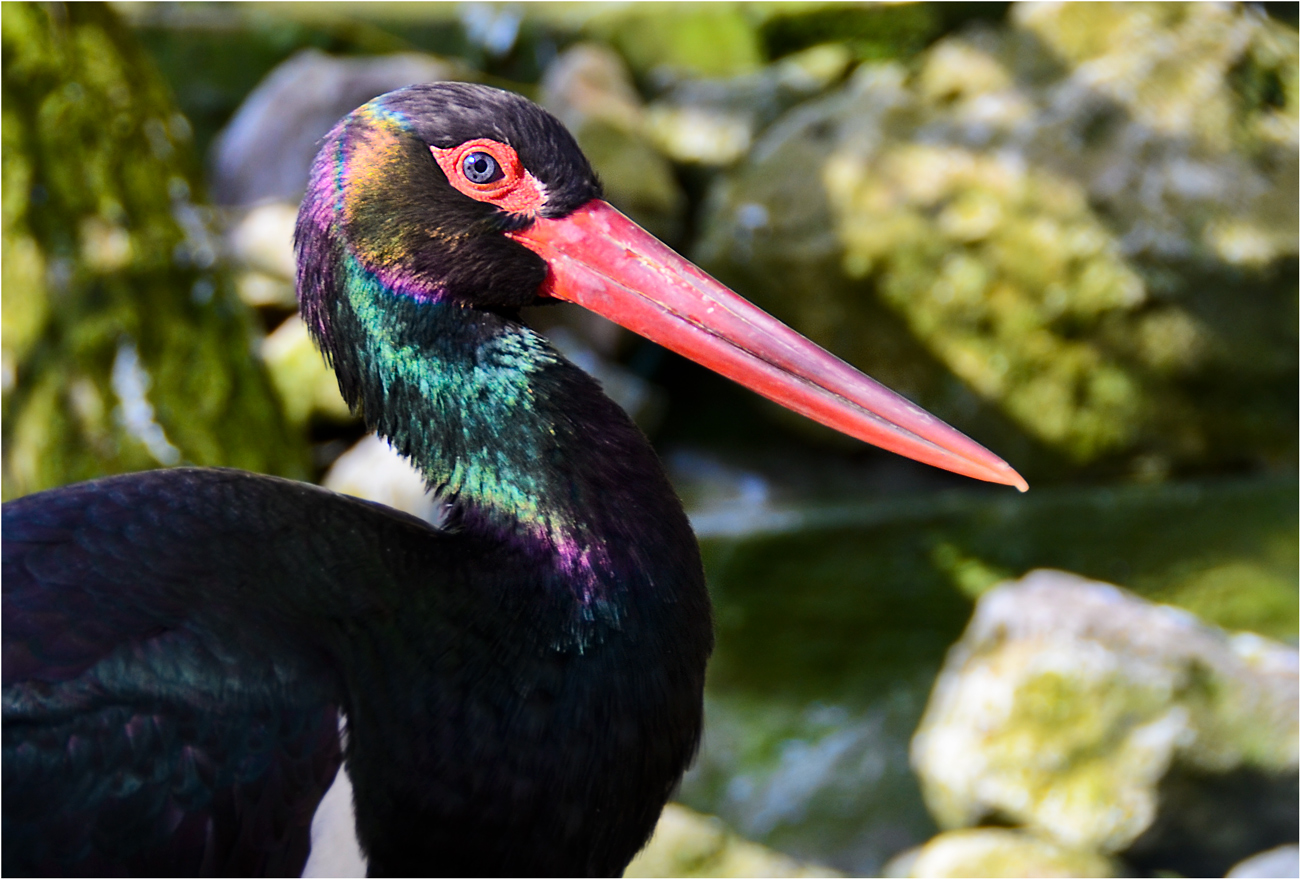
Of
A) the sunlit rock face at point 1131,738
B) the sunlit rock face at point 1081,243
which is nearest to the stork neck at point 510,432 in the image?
the sunlit rock face at point 1131,738

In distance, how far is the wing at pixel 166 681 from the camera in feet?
4.82

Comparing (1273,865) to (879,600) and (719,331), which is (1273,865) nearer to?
(879,600)

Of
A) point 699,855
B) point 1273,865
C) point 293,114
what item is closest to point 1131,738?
point 1273,865

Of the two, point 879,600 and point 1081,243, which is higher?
point 1081,243

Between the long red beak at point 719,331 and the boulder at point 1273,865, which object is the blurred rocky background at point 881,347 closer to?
the boulder at point 1273,865

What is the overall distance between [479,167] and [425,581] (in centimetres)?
61

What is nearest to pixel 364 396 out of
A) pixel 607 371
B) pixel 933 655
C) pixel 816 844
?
pixel 816 844

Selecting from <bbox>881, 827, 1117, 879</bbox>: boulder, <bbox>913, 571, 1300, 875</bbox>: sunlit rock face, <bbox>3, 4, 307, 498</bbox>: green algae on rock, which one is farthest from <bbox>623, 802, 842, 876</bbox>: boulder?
<bbox>3, 4, 307, 498</bbox>: green algae on rock

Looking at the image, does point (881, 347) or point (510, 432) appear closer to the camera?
point (510, 432)

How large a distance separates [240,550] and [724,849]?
2211mm

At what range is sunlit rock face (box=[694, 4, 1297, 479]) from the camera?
195 inches

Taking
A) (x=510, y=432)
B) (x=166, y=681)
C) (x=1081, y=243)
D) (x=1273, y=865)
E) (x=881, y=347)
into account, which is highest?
(x=510, y=432)

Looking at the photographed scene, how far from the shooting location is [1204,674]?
353 cm

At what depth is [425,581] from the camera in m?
1.67
